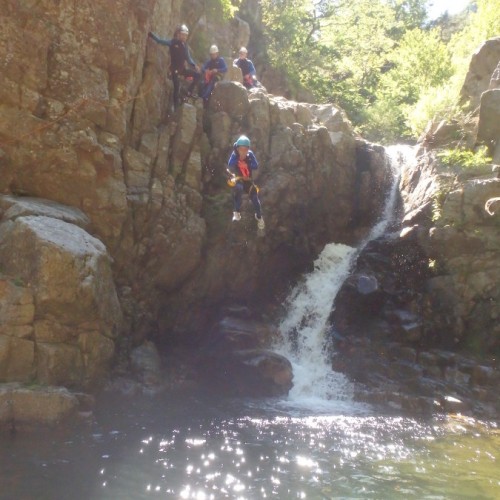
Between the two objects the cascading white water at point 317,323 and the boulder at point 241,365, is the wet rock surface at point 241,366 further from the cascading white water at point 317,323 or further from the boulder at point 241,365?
the cascading white water at point 317,323

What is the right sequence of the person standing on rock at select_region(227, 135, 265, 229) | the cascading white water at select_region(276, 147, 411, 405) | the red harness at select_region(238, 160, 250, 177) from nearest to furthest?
the cascading white water at select_region(276, 147, 411, 405), the person standing on rock at select_region(227, 135, 265, 229), the red harness at select_region(238, 160, 250, 177)

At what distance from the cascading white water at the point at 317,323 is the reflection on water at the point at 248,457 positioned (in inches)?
75.6

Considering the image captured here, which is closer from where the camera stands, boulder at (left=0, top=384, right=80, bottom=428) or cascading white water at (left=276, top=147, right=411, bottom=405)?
boulder at (left=0, top=384, right=80, bottom=428)

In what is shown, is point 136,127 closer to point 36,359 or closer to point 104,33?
point 104,33

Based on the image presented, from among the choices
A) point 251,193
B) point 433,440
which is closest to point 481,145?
point 251,193

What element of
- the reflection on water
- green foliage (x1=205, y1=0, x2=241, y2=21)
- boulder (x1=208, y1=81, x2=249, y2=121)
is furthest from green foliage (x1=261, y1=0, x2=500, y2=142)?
the reflection on water

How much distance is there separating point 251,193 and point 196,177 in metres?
1.62

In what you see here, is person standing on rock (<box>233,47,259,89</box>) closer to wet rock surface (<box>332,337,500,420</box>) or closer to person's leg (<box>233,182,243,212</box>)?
person's leg (<box>233,182,243,212</box>)

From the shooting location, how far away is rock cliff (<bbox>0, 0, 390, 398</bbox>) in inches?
364

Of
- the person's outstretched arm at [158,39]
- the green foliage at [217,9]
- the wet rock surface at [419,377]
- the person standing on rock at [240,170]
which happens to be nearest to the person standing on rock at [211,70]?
the person's outstretched arm at [158,39]

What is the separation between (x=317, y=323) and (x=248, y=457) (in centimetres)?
713

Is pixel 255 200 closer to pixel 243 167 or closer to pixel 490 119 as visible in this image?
pixel 243 167

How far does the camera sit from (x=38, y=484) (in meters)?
6.50

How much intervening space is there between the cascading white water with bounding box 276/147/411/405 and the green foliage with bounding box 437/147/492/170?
2.60m
